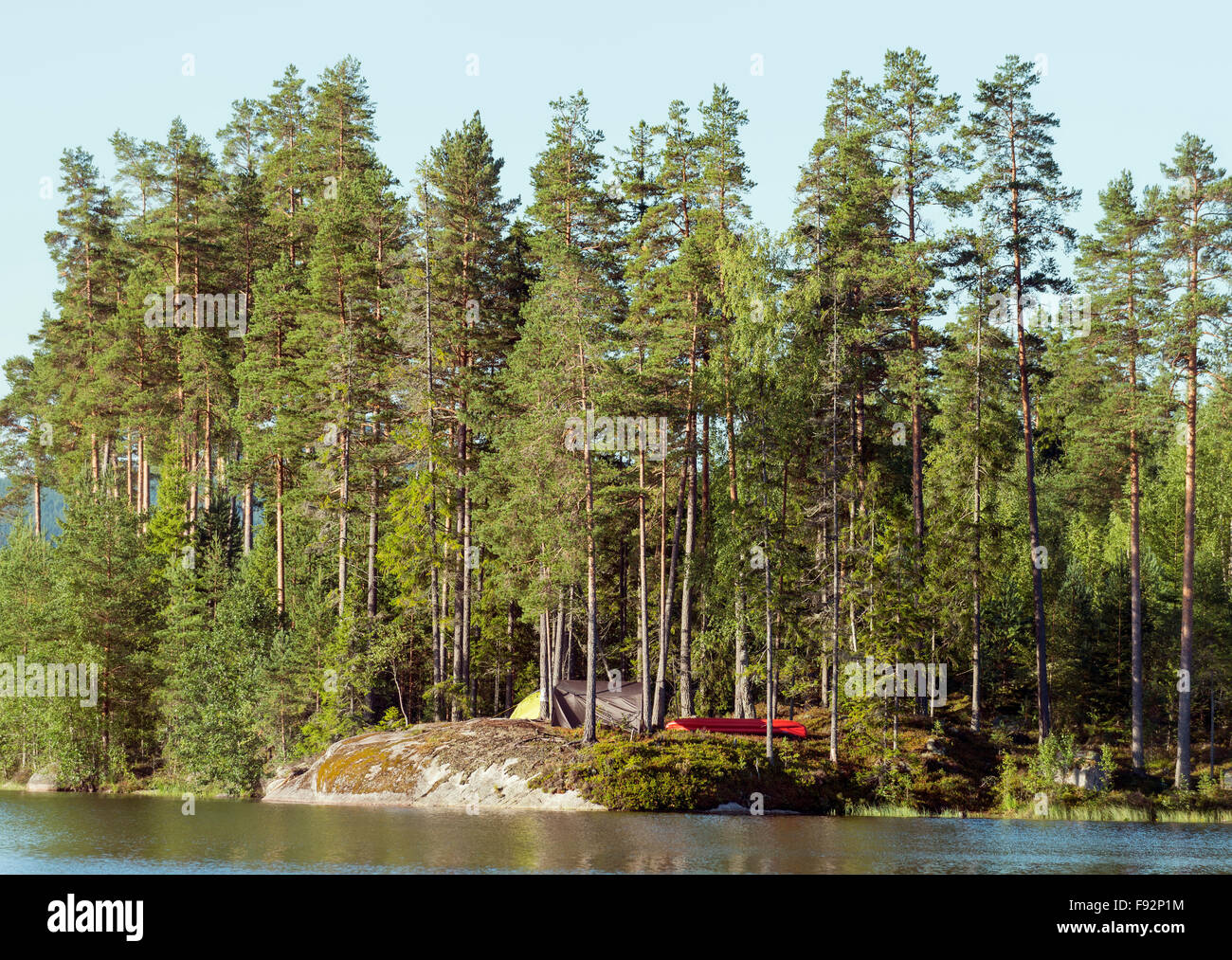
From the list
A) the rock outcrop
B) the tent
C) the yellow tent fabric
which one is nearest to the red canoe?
the tent

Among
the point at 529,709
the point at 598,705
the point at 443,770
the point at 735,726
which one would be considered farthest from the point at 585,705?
the point at 443,770

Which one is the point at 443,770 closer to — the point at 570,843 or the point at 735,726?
the point at 735,726

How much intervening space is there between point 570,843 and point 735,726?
15.4 metres

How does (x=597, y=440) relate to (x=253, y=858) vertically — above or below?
above

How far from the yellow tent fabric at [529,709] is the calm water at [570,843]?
36.1ft

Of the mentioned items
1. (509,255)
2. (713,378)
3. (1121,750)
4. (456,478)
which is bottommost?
(1121,750)

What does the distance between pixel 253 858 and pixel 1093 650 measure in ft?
118

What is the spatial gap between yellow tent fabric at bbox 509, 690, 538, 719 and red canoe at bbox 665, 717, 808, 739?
22.6ft

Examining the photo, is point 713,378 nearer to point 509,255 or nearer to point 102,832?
point 509,255

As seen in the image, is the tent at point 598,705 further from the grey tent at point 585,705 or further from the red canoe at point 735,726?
the red canoe at point 735,726

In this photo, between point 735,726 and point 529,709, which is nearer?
point 735,726

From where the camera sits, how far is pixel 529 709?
148 ft
